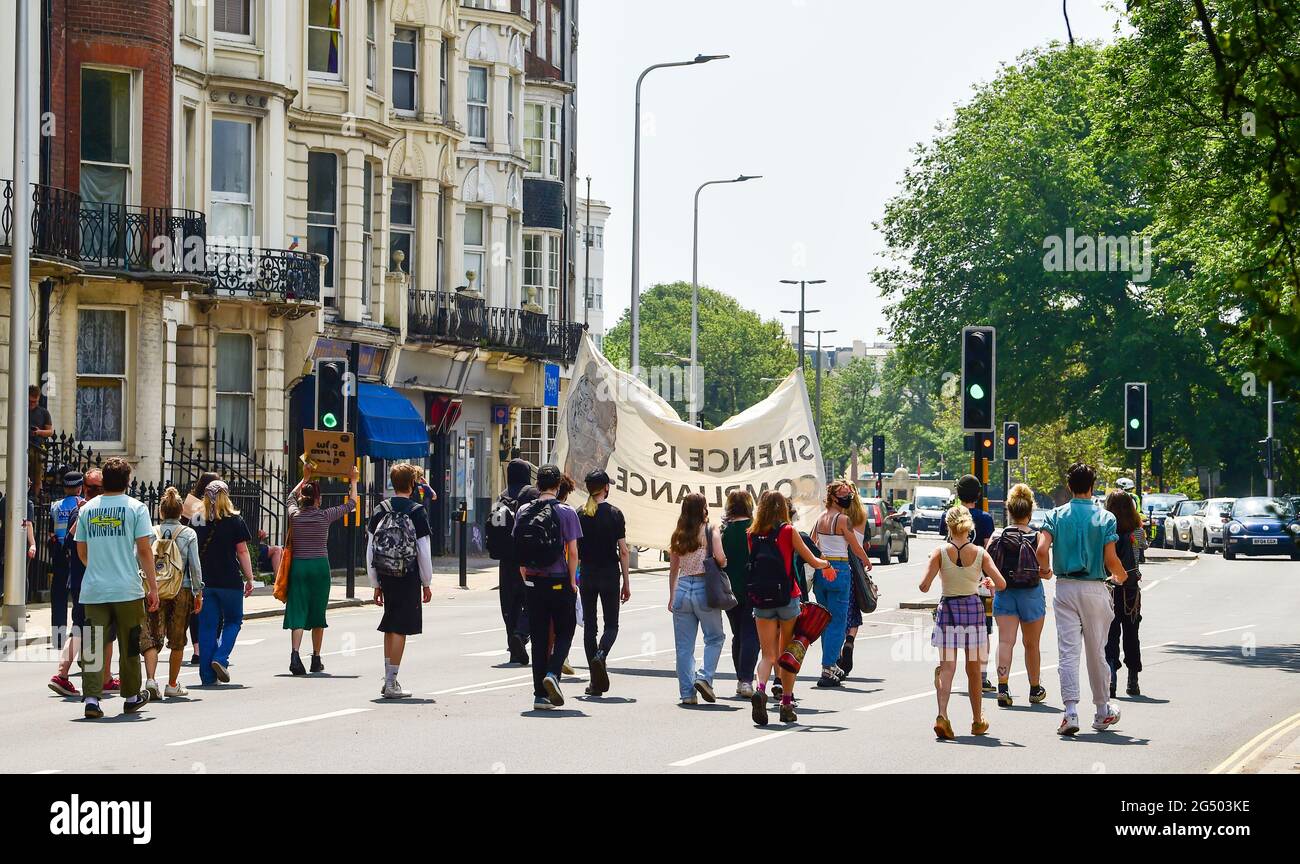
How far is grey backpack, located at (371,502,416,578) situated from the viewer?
1519cm

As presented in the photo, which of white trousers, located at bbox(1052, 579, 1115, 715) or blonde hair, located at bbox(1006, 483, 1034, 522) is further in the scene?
blonde hair, located at bbox(1006, 483, 1034, 522)

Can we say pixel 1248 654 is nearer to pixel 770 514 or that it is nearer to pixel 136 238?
pixel 770 514

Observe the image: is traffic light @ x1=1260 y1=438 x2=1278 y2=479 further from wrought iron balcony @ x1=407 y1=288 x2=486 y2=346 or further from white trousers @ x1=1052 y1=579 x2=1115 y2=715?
white trousers @ x1=1052 y1=579 x2=1115 y2=715

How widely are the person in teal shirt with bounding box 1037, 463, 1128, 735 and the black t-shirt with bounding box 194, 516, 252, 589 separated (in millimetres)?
6970

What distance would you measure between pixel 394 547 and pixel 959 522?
4.58 meters

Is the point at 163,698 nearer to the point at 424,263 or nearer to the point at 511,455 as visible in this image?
the point at 424,263

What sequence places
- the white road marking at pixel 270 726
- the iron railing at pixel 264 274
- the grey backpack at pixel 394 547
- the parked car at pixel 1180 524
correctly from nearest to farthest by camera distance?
the white road marking at pixel 270 726 → the grey backpack at pixel 394 547 → the iron railing at pixel 264 274 → the parked car at pixel 1180 524

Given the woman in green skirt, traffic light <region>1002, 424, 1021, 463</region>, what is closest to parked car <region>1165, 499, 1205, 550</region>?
traffic light <region>1002, 424, 1021, 463</region>

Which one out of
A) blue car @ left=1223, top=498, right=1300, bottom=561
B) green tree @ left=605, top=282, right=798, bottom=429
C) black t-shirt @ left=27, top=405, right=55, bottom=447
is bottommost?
blue car @ left=1223, top=498, right=1300, bottom=561

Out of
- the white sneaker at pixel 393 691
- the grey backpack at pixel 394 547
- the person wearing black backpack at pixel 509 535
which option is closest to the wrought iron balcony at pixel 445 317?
the person wearing black backpack at pixel 509 535

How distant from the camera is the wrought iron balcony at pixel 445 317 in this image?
135 ft

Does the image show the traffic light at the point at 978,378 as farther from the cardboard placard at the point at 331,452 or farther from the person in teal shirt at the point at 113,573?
the cardboard placard at the point at 331,452

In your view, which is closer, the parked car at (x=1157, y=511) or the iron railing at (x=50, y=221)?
the iron railing at (x=50, y=221)

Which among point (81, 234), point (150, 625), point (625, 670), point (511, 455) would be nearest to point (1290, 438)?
point (511, 455)
